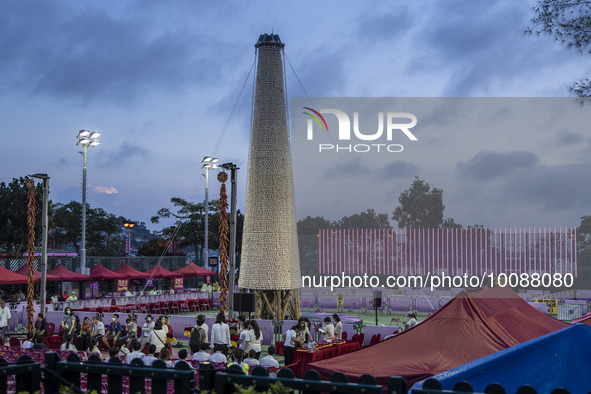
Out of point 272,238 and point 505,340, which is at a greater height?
point 272,238

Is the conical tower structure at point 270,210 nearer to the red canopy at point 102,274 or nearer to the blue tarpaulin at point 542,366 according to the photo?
the red canopy at point 102,274

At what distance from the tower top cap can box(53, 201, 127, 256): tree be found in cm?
4914

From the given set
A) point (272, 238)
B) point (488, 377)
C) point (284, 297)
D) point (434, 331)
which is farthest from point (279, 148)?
point (488, 377)

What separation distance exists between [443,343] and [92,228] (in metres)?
66.5

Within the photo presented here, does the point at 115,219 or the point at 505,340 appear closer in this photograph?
the point at 505,340

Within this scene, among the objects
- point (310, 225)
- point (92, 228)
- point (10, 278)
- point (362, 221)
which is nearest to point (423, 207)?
point (362, 221)

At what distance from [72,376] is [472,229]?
29176 mm

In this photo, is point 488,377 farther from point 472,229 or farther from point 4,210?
point 4,210

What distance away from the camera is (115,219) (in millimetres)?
74688

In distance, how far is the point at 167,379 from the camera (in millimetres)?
5469

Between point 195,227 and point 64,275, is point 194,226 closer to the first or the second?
point 195,227

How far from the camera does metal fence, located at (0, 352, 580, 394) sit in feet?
16.0

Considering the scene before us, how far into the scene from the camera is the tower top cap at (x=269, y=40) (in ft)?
94.4

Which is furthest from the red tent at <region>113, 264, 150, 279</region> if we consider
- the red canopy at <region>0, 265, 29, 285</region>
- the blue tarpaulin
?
the blue tarpaulin
